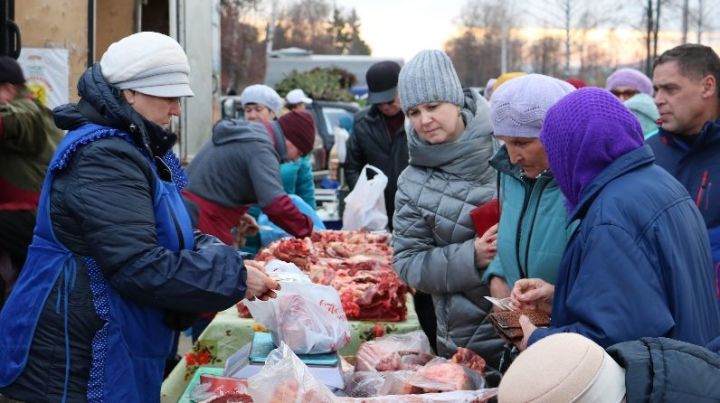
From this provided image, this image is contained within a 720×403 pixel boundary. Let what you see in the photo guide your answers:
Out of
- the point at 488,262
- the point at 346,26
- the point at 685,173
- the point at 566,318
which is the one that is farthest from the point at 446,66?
the point at 346,26

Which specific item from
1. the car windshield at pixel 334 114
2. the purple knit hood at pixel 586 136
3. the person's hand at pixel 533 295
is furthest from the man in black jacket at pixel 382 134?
the car windshield at pixel 334 114

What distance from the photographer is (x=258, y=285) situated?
3.34 m

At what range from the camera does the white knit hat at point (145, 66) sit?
3.20m

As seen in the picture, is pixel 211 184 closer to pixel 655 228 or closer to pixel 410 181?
pixel 410 181

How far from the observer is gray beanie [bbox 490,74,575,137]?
130 inches

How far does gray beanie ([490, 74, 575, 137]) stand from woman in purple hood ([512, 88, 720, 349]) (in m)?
0.51

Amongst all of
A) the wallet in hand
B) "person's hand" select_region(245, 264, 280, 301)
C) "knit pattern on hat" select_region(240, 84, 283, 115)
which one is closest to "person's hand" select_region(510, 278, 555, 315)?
the wallet in hand

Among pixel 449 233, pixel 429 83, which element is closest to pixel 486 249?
pixel 449 233

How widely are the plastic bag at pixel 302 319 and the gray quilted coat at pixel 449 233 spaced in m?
0.42

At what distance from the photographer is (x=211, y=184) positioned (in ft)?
19.6

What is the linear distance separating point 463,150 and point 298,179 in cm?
446

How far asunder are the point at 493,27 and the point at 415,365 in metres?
60.5

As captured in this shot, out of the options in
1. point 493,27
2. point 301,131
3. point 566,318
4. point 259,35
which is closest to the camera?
point 566,318

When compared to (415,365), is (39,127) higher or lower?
higher
